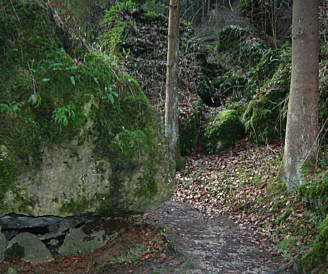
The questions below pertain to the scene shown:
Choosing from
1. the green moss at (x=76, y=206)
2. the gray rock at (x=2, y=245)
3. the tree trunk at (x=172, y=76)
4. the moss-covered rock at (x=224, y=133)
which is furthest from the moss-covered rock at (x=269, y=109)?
the gray rock at (x=2, y=245)

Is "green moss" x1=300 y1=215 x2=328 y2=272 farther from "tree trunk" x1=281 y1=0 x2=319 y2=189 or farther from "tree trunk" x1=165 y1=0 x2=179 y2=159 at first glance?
"tree trunk" x1=165 y1=0 x2=179 y2=159

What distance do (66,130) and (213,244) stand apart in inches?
127

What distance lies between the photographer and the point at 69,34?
176 inches

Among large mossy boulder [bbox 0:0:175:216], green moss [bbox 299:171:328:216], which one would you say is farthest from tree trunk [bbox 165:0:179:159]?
large mossy boulder [bbox 0:0:175:216]

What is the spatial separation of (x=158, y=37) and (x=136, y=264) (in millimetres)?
10939

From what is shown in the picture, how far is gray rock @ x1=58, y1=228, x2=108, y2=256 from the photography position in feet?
14.2

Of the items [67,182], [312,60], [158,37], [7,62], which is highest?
[158,37]

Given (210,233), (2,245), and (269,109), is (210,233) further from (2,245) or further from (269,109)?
(269,109)

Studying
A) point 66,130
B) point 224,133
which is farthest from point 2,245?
point 224,133

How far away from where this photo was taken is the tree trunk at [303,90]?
559 centimetres

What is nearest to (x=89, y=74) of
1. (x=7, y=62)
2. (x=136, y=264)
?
(x=7, y=62)

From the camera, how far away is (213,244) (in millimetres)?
5129

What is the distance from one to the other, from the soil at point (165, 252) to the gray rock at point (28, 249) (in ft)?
0.26

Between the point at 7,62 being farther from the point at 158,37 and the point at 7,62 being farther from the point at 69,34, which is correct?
the point at 158,37
